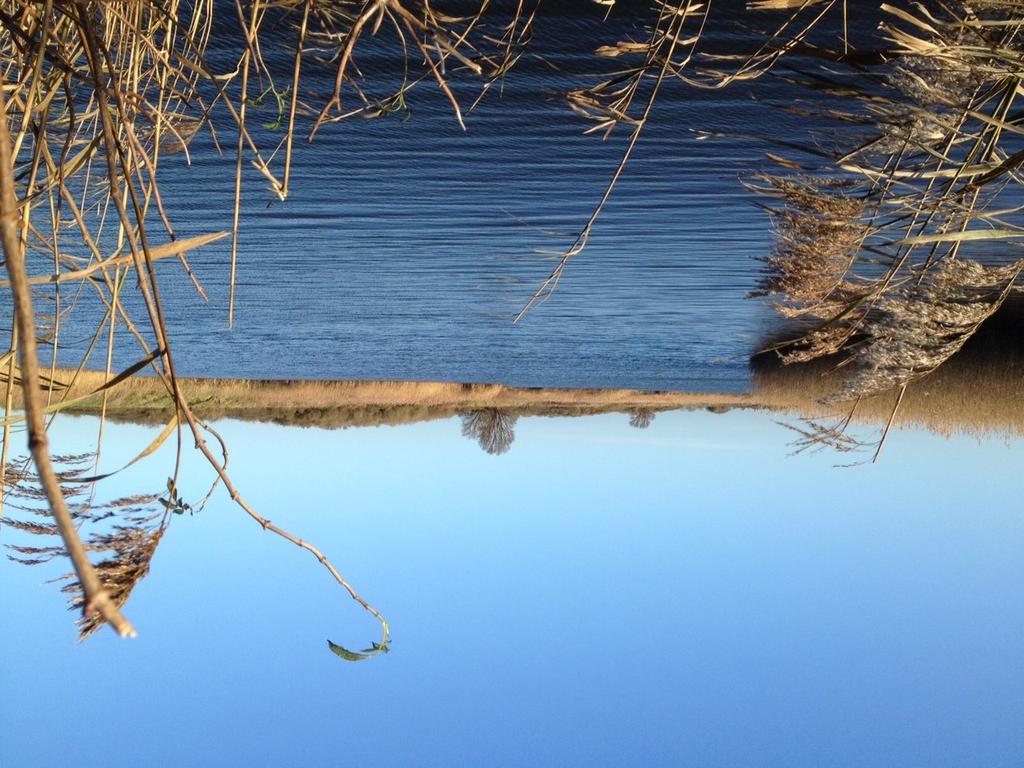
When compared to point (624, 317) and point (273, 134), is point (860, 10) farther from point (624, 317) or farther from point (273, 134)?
point (624, 317)

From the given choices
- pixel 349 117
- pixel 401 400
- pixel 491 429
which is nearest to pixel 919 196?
pixel 349 117

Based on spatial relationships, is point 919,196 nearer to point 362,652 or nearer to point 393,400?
point 362,652

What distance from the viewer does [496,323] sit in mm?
12398

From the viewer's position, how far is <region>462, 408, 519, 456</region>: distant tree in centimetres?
2190

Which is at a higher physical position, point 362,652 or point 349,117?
point 349,117

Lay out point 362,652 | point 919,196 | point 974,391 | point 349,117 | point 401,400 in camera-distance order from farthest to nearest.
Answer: point 401,400 < point 974,391 < point 919,196 < point 349,117 < point 362,652

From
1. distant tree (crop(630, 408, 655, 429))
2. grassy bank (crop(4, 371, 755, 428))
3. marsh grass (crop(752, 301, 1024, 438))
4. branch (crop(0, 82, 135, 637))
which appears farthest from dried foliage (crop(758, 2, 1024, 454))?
distant tree (crop(630, 408, 655, 429))

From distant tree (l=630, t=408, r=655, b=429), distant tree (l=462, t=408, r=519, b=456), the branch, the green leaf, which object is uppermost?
the branch

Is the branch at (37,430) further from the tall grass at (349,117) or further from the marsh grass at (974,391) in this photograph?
the marsh grass at (974,391)

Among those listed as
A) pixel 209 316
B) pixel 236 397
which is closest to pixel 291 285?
pixel 209 316

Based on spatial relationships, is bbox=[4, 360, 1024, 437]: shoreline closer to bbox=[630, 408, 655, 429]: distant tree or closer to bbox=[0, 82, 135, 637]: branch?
bbox=[630, 408, 655, 429]: distant tree

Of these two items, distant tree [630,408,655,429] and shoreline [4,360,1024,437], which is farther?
distant tree [630,408,655,429]

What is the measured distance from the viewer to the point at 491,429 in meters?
25.7

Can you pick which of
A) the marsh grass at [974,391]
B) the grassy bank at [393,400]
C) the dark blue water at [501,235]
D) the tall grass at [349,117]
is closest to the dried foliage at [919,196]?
the tall grass at [349,117]
